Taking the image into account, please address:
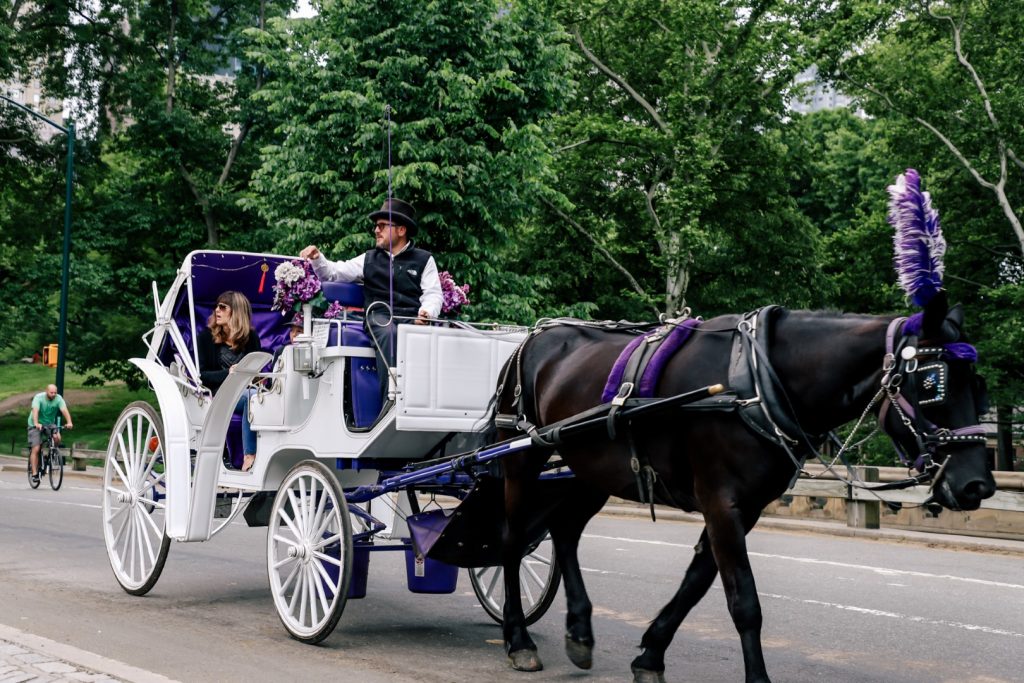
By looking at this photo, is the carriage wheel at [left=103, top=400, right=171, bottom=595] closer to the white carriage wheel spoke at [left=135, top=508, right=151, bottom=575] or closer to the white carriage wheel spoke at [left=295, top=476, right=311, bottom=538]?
the white carriage wheel spoke at [left=135, top=508, right=151, bottom=575]

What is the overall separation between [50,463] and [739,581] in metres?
18.2

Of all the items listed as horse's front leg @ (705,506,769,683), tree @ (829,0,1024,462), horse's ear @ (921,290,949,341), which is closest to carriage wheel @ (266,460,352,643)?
horse's front leg @ (705,506,769,683)

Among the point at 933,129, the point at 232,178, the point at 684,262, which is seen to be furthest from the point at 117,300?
the point at 933,129

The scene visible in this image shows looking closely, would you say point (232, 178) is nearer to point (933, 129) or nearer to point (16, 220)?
point (16, 220)

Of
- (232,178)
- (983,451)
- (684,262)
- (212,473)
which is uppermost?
(232,178)

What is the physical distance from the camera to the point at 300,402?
25.5ft

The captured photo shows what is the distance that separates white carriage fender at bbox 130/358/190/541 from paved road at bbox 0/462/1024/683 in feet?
1.95

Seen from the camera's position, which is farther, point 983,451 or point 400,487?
point 400,487

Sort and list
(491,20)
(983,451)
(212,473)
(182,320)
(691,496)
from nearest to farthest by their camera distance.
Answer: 1. (983,451)
2. (691,496)
3. (212,473)
4. (182,320)
5. (491,20)

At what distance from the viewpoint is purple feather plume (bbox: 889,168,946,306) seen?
4.82m

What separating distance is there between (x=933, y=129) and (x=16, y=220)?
24.8 m

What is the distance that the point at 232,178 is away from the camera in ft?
114

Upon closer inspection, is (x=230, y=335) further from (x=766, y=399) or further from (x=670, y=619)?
(x=766, y=399)

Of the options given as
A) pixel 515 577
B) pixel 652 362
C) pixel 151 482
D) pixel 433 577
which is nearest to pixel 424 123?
pixel 151 482
